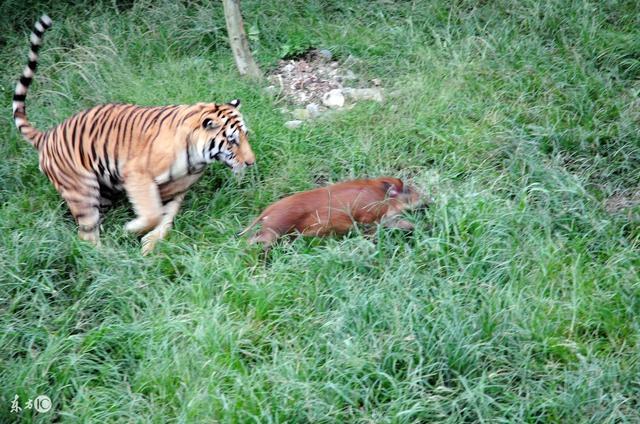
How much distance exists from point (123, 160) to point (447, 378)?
2.97 m

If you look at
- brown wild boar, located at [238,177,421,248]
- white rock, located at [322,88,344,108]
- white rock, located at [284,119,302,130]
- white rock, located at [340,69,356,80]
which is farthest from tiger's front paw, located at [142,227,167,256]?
white rock, located at [340,69,356,80]

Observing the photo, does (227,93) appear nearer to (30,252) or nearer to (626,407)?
(30,252)

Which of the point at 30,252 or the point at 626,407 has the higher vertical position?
the point at 30,252

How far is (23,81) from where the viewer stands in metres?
6.82

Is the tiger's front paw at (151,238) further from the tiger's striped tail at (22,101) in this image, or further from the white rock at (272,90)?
the white rock at (272,90)

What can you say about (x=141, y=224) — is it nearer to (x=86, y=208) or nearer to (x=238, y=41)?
(x=86, y=208)

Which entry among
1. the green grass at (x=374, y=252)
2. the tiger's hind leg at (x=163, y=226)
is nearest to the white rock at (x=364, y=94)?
the green grass at (x=374, y=252)

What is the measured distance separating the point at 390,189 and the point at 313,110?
178cm

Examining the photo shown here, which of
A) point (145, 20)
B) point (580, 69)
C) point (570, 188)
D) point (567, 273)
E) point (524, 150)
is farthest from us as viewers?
point (145, 20)

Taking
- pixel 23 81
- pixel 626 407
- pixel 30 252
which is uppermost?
pixel 23 81

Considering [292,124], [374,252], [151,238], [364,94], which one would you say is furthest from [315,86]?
[374,252]

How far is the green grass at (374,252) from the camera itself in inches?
188

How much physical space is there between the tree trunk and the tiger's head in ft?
4.62

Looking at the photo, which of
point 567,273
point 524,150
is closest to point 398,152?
point 524,150
